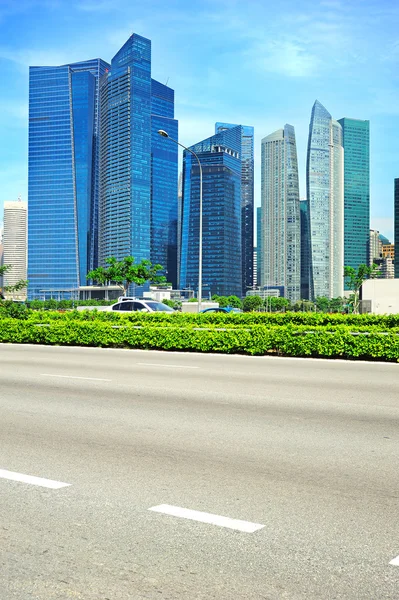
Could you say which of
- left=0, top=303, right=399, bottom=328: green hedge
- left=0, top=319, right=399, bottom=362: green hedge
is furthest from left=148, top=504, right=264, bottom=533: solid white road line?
left=0, top=303, right=399, bottom=328: green hedge

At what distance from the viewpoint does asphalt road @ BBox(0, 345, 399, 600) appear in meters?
3.77

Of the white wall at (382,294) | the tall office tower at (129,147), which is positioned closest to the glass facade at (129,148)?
the tall office tower at (129,147)

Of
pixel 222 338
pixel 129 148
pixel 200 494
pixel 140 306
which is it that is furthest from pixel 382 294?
pixel 129 148

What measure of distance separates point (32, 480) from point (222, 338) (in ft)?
46.6

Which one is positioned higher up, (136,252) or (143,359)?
(136,252)

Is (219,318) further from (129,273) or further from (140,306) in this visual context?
(129,273)

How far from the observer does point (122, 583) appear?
146 inches

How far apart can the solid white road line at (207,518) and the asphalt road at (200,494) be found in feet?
0.10

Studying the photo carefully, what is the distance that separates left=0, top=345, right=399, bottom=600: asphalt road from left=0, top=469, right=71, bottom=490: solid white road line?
4 cm

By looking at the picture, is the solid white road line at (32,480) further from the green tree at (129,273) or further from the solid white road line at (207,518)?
the green tree at (129,273)

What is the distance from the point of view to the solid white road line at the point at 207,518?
451 cm

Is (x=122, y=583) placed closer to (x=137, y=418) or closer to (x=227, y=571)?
(x=227, y=571)

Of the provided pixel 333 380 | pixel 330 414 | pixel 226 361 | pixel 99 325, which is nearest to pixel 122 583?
pixel 330 414

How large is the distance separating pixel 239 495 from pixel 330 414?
161 inches
